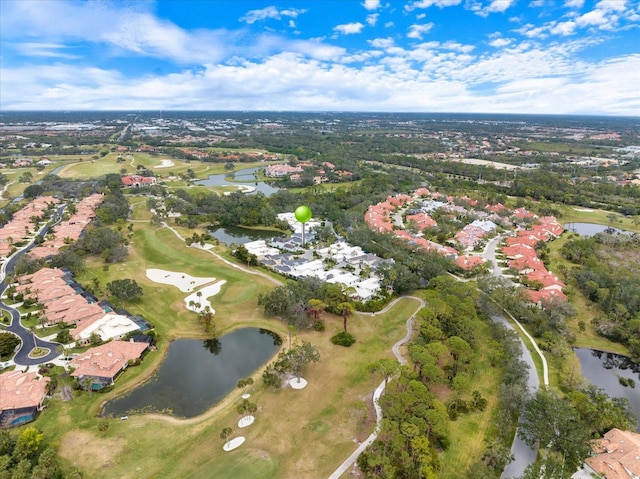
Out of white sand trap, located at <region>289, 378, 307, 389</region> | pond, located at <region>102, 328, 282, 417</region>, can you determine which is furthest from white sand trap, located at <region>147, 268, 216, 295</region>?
white sand trap, located at <region>289, 378, 307, 389</region>

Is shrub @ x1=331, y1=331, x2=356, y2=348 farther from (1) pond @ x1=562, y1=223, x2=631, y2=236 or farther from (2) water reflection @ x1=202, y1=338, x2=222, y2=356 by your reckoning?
(1) pond @ x1=562, y1=223, x2=631, y2=236

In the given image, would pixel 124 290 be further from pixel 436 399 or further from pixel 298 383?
pixel 436 399

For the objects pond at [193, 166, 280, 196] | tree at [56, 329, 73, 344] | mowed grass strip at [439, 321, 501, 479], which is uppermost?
tree at [56, 329, 73, 344]

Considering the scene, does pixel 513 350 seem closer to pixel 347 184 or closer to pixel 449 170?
pixel 347 184

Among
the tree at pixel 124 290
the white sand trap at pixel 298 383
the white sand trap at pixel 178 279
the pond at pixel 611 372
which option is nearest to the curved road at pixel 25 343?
the tree at pixel 124 290

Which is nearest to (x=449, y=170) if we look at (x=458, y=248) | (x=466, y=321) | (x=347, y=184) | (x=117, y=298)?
(x=347, y=184)
